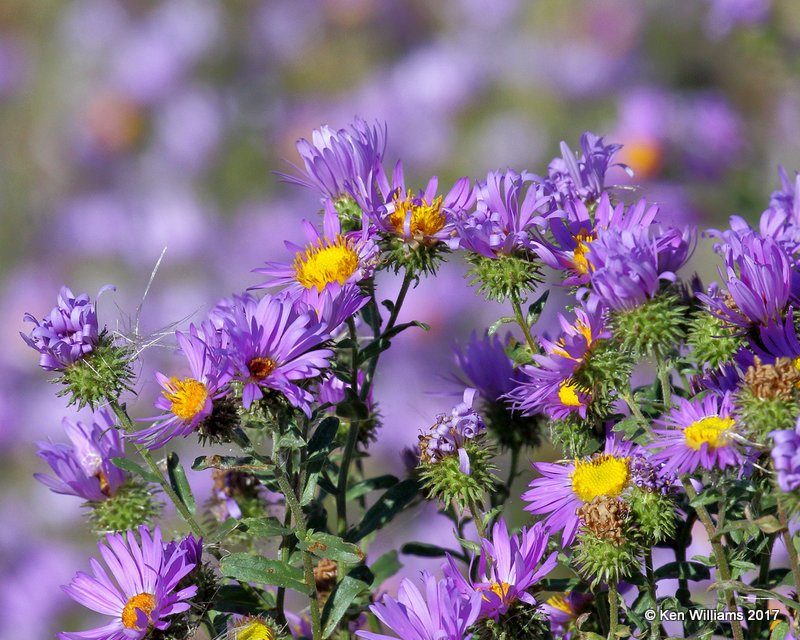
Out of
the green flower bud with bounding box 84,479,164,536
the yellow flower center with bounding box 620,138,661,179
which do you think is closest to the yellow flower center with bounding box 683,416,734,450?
the green flower bud with bounding box 84,479,164,536

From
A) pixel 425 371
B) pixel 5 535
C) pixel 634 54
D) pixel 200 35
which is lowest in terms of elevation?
pixel 5 535

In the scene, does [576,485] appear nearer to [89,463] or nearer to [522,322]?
[522,322]

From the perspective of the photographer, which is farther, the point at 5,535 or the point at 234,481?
the point at 5,535

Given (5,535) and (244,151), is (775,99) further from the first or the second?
(5,535)

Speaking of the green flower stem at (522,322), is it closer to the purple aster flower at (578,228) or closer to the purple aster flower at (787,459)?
the purple aster flower at (578,228)

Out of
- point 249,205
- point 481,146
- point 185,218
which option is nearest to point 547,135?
point 481,146

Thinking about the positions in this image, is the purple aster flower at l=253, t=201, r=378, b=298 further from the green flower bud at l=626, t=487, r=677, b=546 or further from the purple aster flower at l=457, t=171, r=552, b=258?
the green flower bud at l=626, t=487, r=677, b=546
